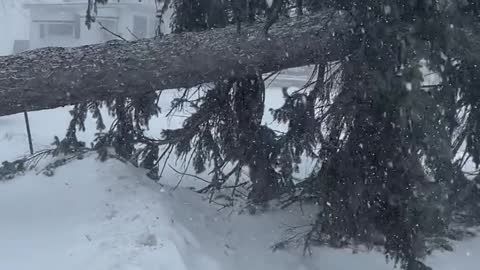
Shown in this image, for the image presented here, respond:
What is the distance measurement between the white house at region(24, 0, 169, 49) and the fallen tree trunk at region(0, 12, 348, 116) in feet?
69.4

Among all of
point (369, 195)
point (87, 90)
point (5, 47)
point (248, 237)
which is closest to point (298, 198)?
point (248, 237)

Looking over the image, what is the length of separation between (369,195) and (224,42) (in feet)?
5.96

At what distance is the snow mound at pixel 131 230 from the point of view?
4.84 meters

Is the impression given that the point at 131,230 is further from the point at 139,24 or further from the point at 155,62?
the point at 139,24

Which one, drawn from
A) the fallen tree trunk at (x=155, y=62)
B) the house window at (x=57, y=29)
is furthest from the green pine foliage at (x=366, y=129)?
the house window at (x=57, y=29)

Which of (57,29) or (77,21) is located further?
(57,29)

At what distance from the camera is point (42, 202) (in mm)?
5707

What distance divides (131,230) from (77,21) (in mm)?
25729

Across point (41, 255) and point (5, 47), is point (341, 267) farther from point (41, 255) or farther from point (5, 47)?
point (5, 47)

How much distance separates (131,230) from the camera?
5.16 meters

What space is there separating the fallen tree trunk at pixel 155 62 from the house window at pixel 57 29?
25.6 metres

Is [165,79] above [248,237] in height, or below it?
above

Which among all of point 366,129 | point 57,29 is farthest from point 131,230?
point 57,29

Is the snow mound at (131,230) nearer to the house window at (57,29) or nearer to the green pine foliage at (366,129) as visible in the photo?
the green pine foliage at (366,129)
